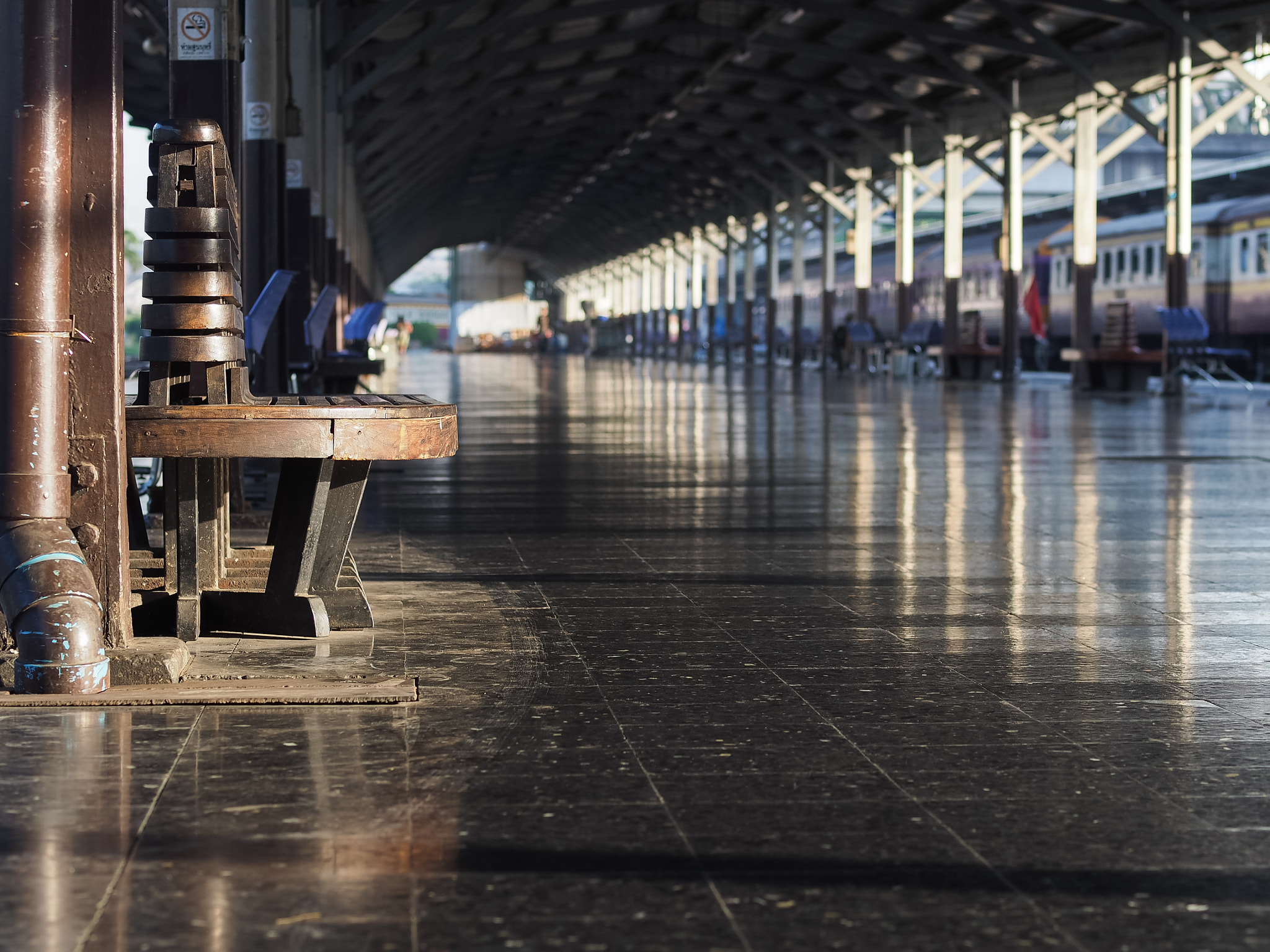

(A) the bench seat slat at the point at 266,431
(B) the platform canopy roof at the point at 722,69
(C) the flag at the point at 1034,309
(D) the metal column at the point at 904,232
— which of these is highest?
(B) the platform canopy roof at the point at 722,69

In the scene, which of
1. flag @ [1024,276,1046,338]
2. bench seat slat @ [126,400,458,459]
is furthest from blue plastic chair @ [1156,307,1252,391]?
bench seat slat @ [126,400,458,459]

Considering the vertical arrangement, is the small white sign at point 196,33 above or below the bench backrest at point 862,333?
above

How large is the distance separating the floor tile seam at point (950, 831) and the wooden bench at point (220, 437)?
126cm

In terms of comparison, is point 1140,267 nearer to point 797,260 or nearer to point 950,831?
point 797,260

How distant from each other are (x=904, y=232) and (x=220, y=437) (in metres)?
32.6

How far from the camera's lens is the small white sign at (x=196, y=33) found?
27.6 feet

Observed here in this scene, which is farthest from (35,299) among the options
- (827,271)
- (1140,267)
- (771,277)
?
(771,277)

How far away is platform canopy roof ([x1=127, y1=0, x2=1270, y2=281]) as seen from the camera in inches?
955

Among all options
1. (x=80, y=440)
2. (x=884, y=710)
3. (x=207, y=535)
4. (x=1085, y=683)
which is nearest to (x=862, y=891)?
(x=884, y=710)

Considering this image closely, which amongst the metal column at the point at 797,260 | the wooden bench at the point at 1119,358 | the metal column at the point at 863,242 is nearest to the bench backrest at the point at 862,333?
the metal column at the point at 863,242

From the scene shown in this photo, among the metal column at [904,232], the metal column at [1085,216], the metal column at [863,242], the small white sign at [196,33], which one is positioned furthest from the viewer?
the metal column at [863,242]

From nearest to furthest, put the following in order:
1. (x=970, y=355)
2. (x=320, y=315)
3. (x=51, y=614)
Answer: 1. (x=51, y=614)
2. (x=320, y=315)
3. (x=970, y=355)

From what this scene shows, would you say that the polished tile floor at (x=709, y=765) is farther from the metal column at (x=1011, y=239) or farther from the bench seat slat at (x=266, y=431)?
the metal column at (x=1011, y=239)

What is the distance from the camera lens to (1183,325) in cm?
2209
